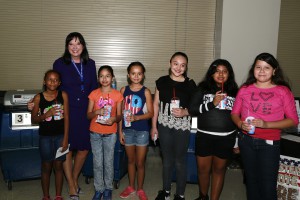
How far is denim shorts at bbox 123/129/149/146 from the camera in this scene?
2.60 metres

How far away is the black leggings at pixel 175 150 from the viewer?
248cm

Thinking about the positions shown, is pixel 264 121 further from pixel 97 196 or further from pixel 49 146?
pixel 49 146

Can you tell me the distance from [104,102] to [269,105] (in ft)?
4.75

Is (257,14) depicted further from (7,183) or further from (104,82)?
(7,183)

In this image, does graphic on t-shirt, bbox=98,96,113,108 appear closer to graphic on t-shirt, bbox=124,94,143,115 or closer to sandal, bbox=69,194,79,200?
graphic on t-shirt, bbox=124,94,143,115

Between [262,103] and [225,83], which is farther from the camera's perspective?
[225,83]

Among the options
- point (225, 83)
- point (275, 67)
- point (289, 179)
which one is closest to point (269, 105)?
point (275, 67)

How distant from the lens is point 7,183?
2.93 metres

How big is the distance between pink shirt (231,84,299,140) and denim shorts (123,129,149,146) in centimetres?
100

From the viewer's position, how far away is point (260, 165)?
211 centimetres

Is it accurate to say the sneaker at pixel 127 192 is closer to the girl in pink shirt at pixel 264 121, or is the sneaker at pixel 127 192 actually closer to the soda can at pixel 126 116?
the soda can at pixel 126 116

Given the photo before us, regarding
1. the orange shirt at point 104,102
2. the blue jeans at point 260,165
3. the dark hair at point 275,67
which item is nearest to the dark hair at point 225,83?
the dark hair at point 275,67

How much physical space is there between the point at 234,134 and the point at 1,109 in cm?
252

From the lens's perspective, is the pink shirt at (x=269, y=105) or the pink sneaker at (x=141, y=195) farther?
the pink sneaker at (x=141, y=195)
